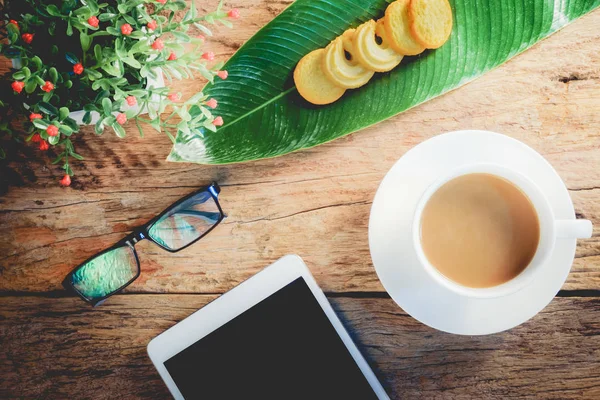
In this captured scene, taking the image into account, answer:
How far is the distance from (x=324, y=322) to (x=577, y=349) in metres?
0.41

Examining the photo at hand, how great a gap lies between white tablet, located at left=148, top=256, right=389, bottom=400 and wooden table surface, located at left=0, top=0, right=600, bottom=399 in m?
0.04

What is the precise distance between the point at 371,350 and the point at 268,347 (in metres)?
0.17

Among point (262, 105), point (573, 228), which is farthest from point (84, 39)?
point (573, 228)

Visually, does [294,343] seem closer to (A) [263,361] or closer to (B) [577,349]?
(A) [263,361]

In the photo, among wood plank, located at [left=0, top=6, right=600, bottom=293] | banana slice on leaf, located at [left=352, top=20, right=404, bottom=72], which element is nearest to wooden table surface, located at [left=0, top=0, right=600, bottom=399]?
wood plank, located at [left=0, top=6, right=600, bottom=293]

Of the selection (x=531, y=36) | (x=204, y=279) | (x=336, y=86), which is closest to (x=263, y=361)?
(x=204, y=279)

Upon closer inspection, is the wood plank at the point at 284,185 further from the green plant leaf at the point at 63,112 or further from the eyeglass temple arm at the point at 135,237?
the green plant leaf at the point at 63,112

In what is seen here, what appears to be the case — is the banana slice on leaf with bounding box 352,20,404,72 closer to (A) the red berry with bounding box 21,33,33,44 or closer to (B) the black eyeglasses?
(B) the black eyeglasses

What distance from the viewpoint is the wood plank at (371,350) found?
86 centimetres

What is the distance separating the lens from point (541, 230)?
0.69 m

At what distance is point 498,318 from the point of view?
0.77m

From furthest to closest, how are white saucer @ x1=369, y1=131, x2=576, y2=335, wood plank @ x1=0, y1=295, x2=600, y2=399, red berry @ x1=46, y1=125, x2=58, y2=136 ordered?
wood plank @ x1=0, y1=295, x2=600, y2=399, white saucer @ x1=369, y1=131, x2=576, y2=335, red berry @ x1=46, y1=125, x2=58, y2=136

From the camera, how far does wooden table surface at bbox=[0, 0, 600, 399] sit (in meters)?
0.84

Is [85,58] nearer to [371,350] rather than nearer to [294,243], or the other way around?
[294,243]
